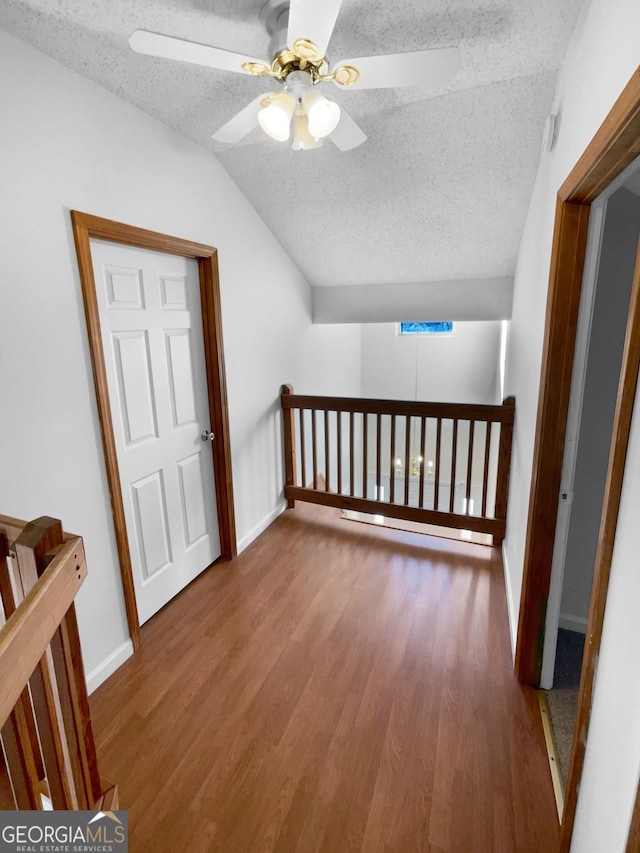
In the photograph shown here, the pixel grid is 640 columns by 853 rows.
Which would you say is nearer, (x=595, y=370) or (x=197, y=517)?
(x=595, y=370)

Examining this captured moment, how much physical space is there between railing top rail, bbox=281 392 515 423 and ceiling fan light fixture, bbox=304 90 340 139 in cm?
178

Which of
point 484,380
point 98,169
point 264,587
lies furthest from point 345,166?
point 484,380

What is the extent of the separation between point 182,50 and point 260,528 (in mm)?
2719

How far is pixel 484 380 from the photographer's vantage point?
18.3ft

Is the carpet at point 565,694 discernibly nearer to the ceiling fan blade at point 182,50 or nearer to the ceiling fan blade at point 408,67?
the ceiling fan blade at point 408,67

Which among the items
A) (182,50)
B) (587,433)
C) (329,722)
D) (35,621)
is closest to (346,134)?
(182,50)

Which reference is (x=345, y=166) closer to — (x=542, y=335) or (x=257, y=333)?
(x=257, y=333)

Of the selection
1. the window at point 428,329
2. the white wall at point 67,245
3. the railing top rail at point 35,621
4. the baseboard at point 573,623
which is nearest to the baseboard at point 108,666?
the white wall at point 67,245

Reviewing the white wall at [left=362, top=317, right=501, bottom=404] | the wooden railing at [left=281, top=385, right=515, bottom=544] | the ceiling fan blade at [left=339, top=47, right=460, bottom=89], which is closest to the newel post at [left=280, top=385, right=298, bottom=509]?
the wooden railing at [left=281, top=385, right=515, bottom=544]

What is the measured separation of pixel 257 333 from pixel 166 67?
151cm

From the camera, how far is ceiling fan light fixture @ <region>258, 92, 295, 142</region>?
1.36 m

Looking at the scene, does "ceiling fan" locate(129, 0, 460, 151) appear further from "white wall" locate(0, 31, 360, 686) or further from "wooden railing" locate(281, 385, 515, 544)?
"wooden railing" locate(281, 385, 515, 544)

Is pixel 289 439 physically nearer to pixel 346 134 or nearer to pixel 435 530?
pixel 435 530

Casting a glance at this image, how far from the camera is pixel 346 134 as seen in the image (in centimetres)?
161
